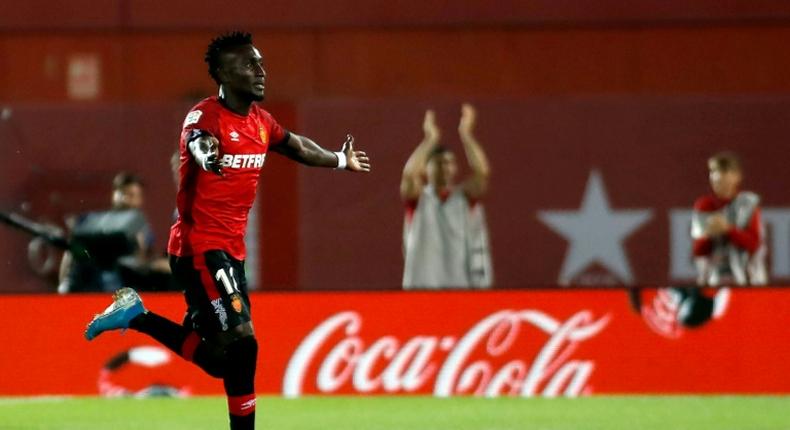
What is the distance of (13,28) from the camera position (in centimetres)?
1574

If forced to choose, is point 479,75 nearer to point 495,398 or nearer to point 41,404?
point 495,398

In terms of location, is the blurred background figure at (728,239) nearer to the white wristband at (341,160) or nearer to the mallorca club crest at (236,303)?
the white wristband at (341,160)

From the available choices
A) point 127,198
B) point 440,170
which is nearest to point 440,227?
point 440,170

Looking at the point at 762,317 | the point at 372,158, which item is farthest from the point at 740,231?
the point at 372,158

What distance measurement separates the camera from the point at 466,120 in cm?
1319

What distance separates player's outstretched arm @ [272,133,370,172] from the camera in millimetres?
8281

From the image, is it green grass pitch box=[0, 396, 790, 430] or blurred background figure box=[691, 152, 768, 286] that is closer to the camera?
green grass pitch box=[0, 396, 790, 430]

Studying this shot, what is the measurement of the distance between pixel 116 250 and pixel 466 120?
2.87 m

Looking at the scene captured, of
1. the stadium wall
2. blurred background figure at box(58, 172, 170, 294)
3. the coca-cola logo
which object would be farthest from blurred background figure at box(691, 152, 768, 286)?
blurred background figure at box(58, 172, 170, 294)

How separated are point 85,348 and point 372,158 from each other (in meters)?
2.62

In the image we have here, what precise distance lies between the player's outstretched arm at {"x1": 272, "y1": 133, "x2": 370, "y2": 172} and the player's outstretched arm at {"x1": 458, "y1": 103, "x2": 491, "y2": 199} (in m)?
3.74

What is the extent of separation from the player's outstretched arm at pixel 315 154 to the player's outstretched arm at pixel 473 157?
3739 millimetres

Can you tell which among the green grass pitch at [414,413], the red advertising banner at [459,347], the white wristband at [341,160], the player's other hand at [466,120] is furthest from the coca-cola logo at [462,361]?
the white wristband at [341,160]

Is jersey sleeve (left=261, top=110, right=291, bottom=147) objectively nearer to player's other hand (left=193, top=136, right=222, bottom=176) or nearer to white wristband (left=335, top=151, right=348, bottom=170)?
white wristband (left=335, top=151, right=348, bottom=170)
